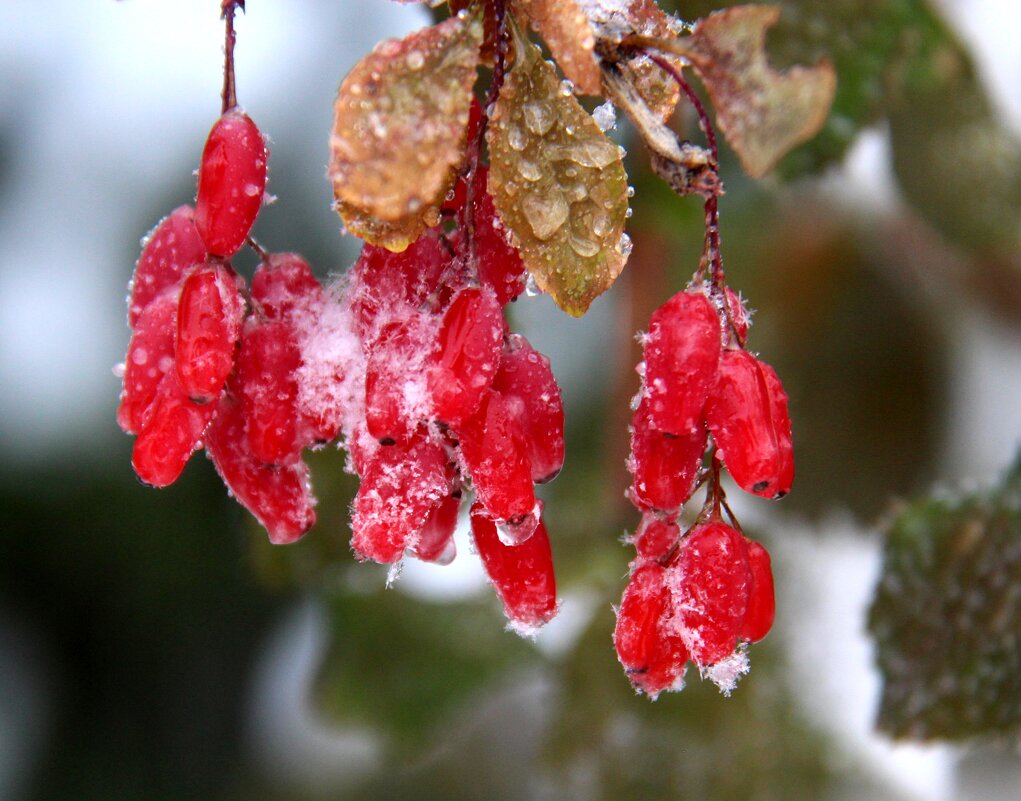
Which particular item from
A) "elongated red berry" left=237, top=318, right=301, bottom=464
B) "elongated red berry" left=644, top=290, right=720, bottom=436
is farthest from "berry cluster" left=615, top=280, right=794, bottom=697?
"elongated red berry" left=237, top=318, right=301, bottom=464

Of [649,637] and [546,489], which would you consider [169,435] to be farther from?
[546,489]

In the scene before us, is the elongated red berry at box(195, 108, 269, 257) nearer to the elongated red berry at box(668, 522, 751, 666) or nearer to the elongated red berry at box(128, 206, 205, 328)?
the elongated red berry at box(128, 206, 205, 328)

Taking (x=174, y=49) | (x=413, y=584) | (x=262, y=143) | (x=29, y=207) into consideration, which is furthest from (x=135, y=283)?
(x=29, y=207)

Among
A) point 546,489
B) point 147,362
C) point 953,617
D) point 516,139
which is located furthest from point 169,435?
point 546,489

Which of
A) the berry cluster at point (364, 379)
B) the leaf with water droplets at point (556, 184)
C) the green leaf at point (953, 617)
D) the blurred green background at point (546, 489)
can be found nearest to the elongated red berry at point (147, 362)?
the berry cluster at point (364, 379)

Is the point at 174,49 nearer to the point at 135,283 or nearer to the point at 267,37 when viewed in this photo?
the point at 267,37

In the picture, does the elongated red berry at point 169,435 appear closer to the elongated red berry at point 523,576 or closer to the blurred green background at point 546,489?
the elongated red berry at point 523,576
